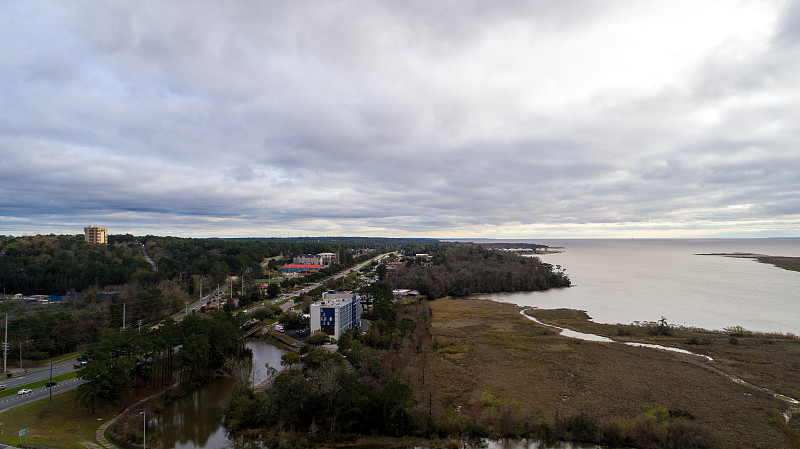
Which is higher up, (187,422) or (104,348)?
(104,348)

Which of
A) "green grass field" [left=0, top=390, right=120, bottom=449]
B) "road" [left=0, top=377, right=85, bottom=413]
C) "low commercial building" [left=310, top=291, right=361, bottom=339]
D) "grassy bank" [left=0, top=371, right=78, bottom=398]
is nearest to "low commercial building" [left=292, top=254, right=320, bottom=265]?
"low commercial building" [left=310, top=291, right=361, bottom=339]

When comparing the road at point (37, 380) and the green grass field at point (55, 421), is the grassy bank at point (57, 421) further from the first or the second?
the road at point (37, 380)

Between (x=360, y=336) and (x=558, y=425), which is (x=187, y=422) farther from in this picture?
(x=558, y=425)

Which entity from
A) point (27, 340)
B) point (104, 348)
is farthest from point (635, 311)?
point (27, 340)

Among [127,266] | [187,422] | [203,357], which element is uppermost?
[127,266]

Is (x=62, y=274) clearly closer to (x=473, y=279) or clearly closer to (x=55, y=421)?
(x=55, y=421)

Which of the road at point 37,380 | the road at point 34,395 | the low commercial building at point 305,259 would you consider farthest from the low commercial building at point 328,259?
the road at point 34,395

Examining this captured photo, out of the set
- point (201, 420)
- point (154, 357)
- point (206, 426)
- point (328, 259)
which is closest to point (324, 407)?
point (206, 426)

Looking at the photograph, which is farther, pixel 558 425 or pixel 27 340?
pixel 27 340
